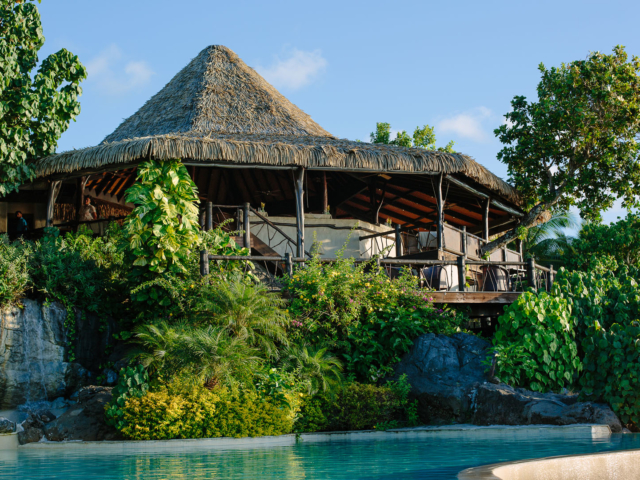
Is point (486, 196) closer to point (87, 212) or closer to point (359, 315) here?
point (359, 315)

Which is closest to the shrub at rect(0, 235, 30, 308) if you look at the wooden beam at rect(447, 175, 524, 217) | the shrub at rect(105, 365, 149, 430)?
the shrub at rect(105, 365, 149, 430)

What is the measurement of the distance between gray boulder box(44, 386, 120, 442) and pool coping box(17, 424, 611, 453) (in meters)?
0.19

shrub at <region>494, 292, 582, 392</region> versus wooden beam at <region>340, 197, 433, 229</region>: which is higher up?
wooden beam at <region>340, 197, 433, 229</region>

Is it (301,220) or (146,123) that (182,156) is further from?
(146,123)

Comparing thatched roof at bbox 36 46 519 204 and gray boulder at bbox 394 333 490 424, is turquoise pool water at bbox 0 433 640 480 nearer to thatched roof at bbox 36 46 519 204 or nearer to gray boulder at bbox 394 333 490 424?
gray boulder at bbox 394 333 490 424

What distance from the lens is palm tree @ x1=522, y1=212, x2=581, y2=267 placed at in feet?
83.0

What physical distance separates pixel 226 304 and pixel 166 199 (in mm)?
2526

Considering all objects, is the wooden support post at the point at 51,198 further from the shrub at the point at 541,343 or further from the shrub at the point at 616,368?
the shrub at the point at 616,368

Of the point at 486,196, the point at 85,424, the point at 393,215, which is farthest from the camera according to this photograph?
the point at 393,215

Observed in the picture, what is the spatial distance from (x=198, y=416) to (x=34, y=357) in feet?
11.7

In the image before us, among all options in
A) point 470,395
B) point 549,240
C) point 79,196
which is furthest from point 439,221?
point 549,240

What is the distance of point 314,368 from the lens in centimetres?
923

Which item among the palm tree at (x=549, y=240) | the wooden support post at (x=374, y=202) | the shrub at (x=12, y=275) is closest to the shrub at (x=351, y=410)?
the shrub at (x=12, y=275)

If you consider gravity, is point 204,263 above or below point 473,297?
above
